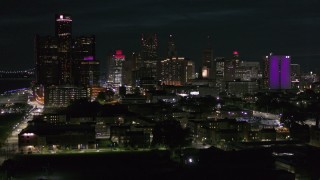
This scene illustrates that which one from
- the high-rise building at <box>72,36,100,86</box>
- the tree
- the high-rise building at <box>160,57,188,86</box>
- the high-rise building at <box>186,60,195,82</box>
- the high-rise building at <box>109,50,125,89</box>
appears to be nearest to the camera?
the tree

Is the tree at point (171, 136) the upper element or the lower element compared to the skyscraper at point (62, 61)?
lower

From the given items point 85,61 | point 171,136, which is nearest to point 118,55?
point 85,61

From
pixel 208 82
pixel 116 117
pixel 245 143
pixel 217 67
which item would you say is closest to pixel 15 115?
pixel 116 117

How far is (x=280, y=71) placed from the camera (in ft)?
147

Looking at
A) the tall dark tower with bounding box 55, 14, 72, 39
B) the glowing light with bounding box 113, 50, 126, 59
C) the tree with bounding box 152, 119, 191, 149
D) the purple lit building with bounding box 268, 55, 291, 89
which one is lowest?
the tree with bounding box 152, 119, 191, 149

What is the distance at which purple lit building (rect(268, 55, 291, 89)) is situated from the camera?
44.5 m

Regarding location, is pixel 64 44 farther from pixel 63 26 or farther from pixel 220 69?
pixel 220 69

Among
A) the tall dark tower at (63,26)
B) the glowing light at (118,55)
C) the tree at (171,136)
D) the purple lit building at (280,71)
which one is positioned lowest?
the tree at (171,136)

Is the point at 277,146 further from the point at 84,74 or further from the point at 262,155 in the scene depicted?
the point at 84,74

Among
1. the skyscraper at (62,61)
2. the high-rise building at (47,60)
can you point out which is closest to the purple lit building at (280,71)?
the skyscraper at (62,61)

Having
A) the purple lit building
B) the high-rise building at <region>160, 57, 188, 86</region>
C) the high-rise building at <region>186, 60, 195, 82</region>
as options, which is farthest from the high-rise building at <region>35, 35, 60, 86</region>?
the purple lit building

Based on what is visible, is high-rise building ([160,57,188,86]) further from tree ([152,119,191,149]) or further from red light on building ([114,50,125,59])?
tree ([152,119,191,149])

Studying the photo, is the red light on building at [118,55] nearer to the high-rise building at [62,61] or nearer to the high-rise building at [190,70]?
the high-rise building at [190,70]

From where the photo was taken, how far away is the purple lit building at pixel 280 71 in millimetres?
44500
